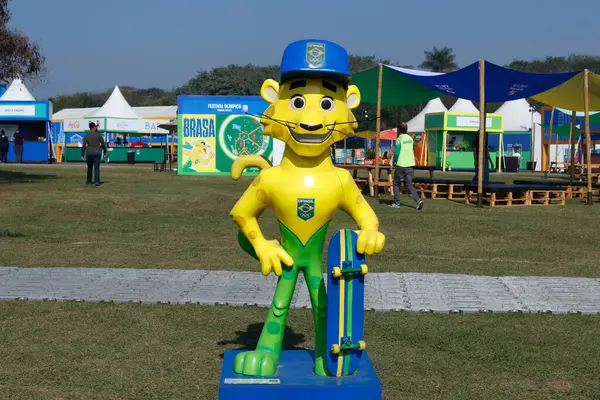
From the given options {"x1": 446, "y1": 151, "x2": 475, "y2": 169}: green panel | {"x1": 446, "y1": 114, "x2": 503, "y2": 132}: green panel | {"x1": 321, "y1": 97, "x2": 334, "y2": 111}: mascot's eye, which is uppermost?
{"x1": 446, "y1": 114, "x2": 503, "y2": 132}: green panel

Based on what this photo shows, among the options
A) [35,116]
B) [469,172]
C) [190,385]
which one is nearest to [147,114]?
[35,116]

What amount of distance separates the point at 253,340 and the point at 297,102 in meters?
1.86

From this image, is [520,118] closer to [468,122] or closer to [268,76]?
[468,122]

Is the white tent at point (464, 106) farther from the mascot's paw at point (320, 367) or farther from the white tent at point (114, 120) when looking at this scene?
the mascot's paw at point (320, 367)

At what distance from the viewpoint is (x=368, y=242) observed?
3760 mm

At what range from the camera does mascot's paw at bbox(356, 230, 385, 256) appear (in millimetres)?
3729

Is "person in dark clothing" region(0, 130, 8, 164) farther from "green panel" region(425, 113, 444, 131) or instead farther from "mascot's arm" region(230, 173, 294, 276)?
"mascot's arm" region(230, 173, 294, 276)

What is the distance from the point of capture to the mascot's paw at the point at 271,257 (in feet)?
13.0

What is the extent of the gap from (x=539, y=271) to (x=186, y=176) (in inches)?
754

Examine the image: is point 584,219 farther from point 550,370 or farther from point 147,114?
→ point 147,114

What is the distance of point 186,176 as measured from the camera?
26078 millimetres

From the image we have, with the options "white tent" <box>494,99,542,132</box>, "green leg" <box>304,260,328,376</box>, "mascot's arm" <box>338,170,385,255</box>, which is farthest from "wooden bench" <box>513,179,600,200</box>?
"white tent" <box>494,99,542,132</box>

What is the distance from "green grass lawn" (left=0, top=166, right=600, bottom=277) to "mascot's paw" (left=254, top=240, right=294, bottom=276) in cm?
405

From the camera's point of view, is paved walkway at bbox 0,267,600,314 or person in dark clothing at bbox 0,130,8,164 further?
person in dark clothing at bbox 0,130,8,164
